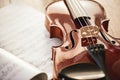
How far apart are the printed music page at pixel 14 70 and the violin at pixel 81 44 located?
0.19 feet

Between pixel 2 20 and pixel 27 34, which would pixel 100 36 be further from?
pixel 2 20

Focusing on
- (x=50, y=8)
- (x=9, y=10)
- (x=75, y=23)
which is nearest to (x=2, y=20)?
(x=9, y=10)

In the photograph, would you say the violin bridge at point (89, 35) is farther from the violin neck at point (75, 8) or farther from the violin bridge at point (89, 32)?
the violin neck at point (75, 8)

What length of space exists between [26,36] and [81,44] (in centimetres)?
27

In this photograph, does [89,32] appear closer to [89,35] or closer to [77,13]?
[89,35]

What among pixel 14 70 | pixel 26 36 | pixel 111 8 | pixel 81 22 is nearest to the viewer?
pixel 14 70

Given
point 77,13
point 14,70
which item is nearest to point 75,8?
point 77,13

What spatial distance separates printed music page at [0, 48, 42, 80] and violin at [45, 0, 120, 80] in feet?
0.19

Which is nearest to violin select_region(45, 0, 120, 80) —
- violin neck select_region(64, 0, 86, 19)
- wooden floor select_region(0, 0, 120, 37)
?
violin neck select_region(64, 0, 86, 19)

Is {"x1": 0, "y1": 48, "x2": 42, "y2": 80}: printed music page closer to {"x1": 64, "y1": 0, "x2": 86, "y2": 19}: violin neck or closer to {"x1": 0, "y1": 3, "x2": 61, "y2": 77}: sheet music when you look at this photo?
{"x1": 0, "y1": 3, "x2": 61, "y2": 77}: sheet music

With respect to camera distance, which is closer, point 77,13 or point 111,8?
point 77,13

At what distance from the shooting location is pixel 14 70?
0.68 metres

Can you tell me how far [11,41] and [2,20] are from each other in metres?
0.14

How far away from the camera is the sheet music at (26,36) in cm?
85
